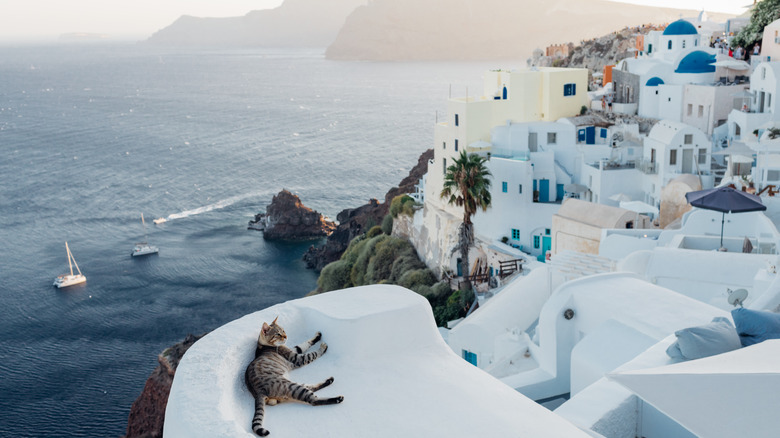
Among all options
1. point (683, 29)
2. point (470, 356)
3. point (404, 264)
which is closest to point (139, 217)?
point (404, 264)

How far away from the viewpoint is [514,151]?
39.5m

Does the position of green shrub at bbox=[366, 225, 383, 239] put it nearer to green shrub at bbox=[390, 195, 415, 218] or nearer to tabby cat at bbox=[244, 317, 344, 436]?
green shrub at bbox=[390, 195, 415, 218]

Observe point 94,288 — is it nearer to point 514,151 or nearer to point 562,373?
point 514,151

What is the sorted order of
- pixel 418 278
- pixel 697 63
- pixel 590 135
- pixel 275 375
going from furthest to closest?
1. pixel 697 63
2. pixel 418 278
3. pixel 590 135
4. pixel 275 375

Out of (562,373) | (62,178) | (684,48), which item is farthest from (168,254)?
(562,373)

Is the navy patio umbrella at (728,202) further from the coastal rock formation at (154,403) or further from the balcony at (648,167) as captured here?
the coastal rock formation at (154,403)

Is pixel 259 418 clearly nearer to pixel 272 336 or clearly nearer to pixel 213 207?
pixel 272 336

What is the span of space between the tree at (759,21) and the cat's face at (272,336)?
48870mm

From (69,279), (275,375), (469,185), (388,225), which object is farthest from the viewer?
(69,279)

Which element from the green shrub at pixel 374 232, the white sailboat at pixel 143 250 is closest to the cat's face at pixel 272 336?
the green shrub at pixel 374 232

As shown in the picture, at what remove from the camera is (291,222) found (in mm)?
67688

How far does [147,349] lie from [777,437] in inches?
1648

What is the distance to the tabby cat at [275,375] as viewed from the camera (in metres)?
8.48

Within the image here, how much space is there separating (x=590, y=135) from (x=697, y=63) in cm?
914
